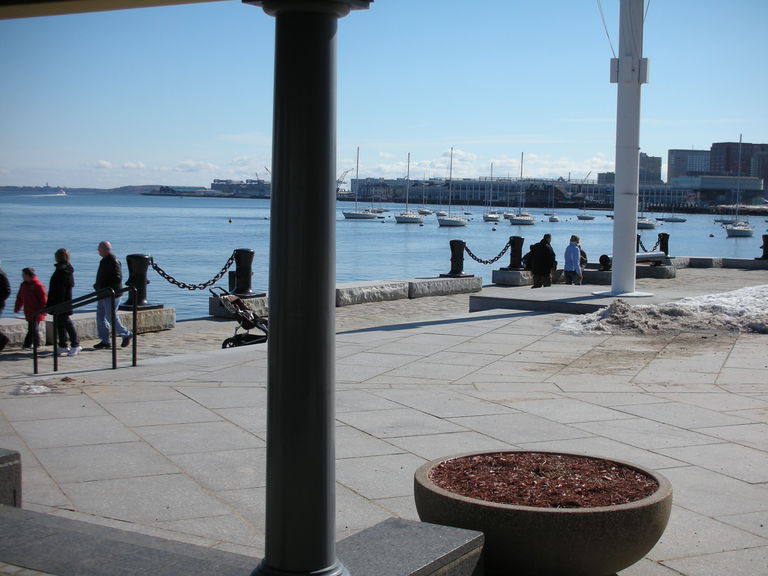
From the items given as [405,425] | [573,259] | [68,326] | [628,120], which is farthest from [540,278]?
[405,425]

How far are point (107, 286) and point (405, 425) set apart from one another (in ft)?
26.7

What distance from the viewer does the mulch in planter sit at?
4305 mm

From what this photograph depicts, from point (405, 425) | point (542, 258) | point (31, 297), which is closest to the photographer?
point (405, 425)

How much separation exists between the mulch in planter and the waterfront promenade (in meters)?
0.47

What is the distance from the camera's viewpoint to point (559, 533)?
400 cm

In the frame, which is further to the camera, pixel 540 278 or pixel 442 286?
pixel 442 286

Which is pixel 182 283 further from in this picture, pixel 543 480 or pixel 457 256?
pixel 543 480

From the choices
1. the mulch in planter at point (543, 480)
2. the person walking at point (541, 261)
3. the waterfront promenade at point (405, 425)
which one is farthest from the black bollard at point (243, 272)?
the mulch in planter at point (543, 480)

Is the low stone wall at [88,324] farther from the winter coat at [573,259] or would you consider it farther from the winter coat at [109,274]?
the winter coat at [573,259]

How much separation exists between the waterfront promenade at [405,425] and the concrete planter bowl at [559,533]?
21.7 inches

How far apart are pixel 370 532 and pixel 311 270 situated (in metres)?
1.42

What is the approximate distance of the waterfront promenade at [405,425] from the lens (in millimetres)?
5367

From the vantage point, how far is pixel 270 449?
10.3 ft

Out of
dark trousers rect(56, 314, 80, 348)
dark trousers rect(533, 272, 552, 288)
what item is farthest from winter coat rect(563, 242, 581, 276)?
dark trousers rect(56, 314, 80, 348)
